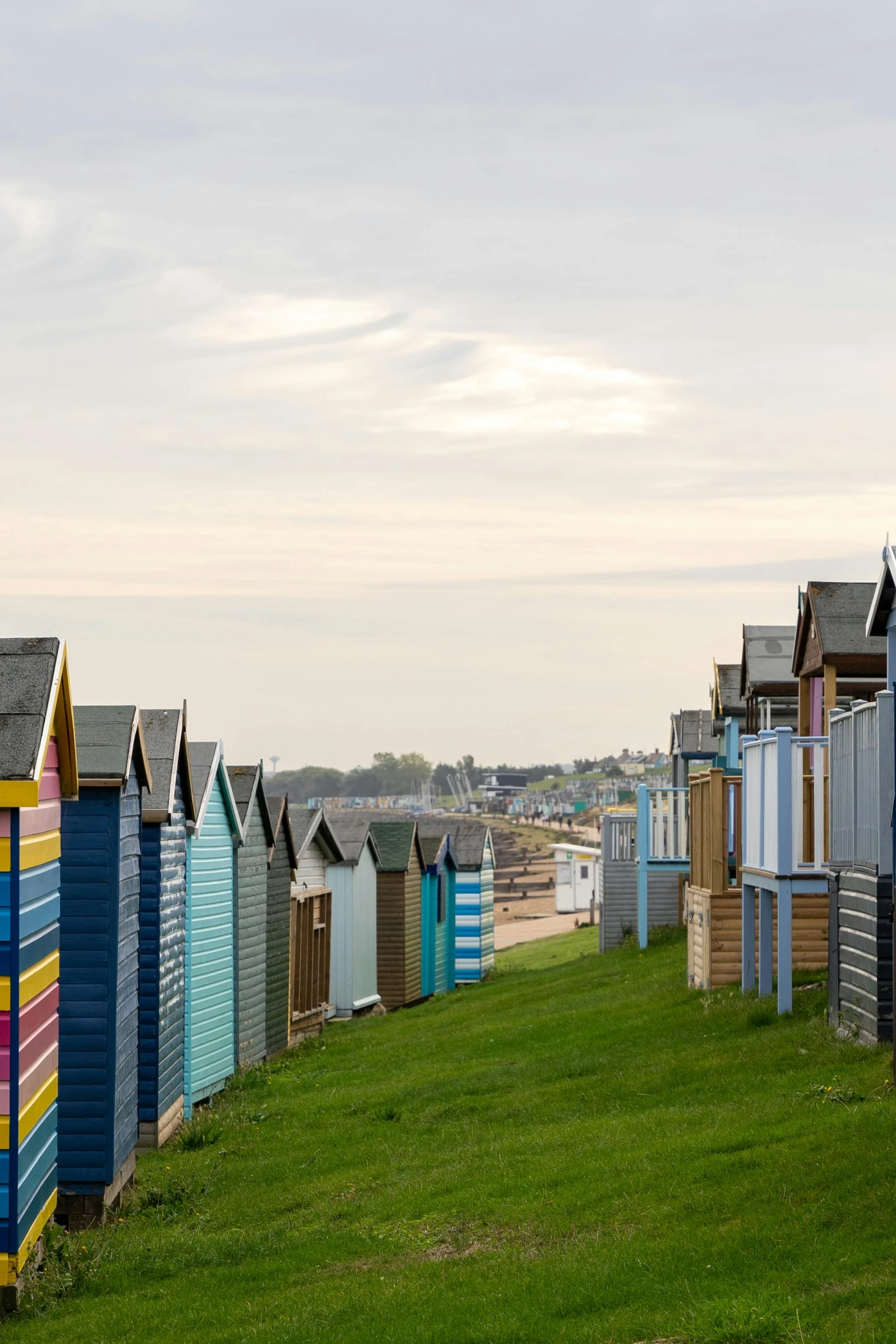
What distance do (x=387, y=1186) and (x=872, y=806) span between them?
5002 millimetres

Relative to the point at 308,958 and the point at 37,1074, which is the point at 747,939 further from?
the point at 308,958

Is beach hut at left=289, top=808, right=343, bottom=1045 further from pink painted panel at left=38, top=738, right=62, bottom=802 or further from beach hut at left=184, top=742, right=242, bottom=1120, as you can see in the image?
pink painted panel at left=38, top=738, right=62, bottom=802

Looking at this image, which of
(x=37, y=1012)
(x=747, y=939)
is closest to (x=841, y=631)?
(x=747, y=939)

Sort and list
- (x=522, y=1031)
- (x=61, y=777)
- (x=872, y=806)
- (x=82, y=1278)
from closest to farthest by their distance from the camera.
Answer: (x=82, y=1278) → (x=61, y=777) → (x=872, y=806) → (x=522, y=1031)

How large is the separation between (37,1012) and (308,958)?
1772 centimetres

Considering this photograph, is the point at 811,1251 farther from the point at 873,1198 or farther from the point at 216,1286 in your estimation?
the point at 216,1286

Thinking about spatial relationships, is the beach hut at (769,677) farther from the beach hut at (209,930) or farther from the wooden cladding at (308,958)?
the beach hut at (209,930)

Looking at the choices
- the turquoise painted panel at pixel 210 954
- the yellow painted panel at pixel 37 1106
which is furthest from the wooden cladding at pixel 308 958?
the yellow painted panel at pixel 37 1106

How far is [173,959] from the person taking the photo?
1680cm

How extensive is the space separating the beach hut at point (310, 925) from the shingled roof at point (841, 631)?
1168 centimetres

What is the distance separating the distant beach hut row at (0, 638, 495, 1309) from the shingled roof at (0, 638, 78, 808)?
0.04 ft

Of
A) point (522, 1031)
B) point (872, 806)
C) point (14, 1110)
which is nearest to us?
point (14, 1110)

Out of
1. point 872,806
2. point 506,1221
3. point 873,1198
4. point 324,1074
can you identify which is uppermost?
point 872,806

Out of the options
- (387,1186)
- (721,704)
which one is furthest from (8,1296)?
(721,704)
